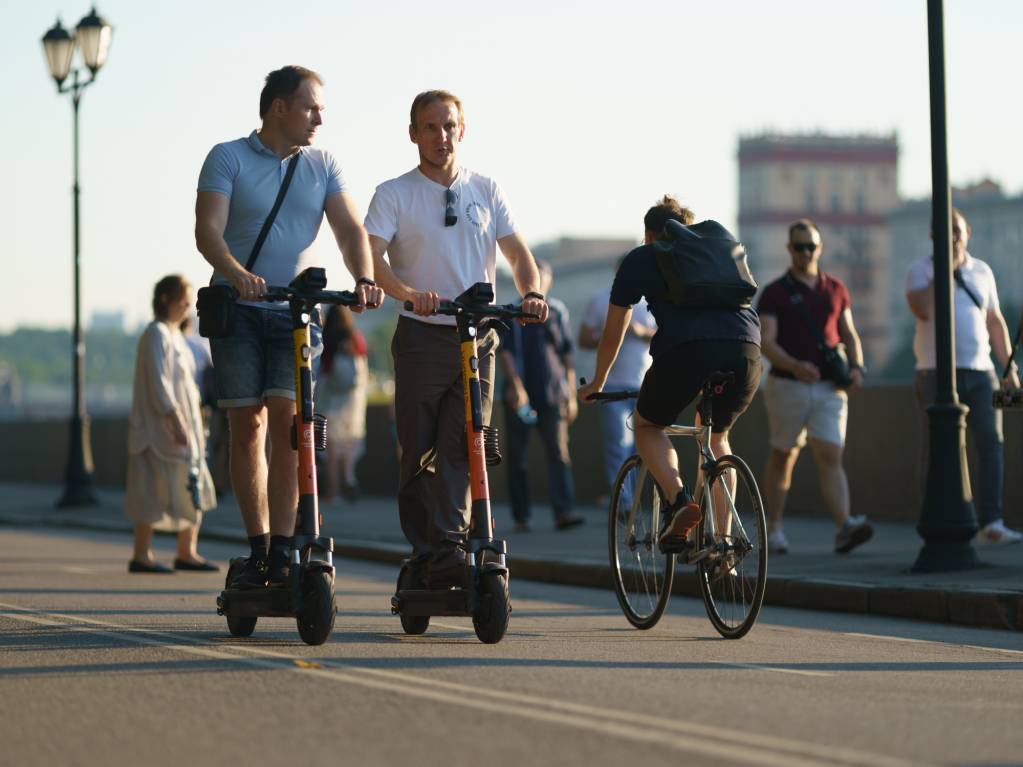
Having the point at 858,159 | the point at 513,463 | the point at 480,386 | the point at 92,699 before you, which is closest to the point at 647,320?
the point at 513,463

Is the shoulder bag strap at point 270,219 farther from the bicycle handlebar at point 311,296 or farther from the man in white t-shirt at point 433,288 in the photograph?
the bicycle handlebar at point 311,296

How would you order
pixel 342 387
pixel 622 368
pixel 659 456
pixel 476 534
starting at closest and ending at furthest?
pixel 476 534 < pixel 659 456 < pixel 622 368 < pixel 342 387

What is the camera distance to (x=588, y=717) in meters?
5.91

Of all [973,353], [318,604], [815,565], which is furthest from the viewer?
[973,353]

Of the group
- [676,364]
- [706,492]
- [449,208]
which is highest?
[449,208]

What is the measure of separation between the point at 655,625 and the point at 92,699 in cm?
346

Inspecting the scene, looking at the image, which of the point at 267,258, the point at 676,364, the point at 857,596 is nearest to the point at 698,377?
the point at 676,364

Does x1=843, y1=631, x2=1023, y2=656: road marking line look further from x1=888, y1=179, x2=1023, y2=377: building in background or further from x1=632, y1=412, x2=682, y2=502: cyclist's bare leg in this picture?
Result: x1=888, y1=179, x2=1023, y2=377: building in background

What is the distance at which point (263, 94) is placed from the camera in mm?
8266

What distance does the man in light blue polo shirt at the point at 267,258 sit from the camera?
318 inches

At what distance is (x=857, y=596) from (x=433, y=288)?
3340mm

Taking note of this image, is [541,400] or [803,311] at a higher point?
[803,311]

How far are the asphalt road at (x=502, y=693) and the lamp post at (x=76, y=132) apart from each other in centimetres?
1400

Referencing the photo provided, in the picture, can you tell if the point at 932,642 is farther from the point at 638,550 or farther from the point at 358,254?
the point at 358,254
